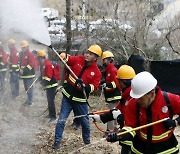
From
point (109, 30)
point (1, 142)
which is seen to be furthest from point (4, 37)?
point (1, 142)

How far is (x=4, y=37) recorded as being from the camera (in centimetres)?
1345

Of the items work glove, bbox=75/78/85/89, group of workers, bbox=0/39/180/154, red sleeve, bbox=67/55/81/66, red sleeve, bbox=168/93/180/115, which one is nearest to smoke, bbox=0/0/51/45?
red sleeve, bbox=67/55/81/66

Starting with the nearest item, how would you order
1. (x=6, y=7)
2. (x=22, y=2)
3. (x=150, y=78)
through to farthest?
(x=150, y=78)
(x=22, y=2)
(x=6, y=7)

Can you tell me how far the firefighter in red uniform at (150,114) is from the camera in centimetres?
407

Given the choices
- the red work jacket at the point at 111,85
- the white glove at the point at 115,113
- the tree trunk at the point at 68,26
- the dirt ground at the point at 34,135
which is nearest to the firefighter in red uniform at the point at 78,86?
the dirt ground at the point at 34,135

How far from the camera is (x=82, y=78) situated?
7.08m

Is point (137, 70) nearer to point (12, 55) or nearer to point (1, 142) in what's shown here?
point (12, 55)

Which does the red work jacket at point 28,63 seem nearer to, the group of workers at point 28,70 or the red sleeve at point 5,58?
the group of workers at point 28,70

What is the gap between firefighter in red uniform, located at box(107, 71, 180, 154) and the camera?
13.4 ft

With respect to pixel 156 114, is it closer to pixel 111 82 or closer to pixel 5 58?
pixel 111 82

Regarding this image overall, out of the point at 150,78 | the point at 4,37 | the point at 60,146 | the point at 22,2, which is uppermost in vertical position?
the point at 22,2

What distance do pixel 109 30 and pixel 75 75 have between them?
669 cm

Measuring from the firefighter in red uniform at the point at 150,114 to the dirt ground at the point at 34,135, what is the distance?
81 cm

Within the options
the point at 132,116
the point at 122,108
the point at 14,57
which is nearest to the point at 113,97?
the point at 122,108
